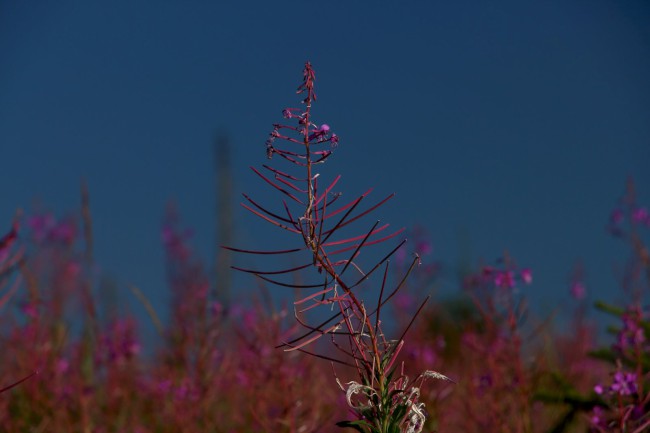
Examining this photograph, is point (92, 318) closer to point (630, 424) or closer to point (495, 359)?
point (495, 359)

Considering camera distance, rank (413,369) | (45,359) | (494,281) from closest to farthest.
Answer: (494,281) < (413,369) < (45,359)

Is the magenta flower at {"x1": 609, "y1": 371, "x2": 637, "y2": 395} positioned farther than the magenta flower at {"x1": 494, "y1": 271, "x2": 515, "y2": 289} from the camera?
No

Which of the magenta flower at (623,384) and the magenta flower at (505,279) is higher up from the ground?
the magenta flower at (505,279)

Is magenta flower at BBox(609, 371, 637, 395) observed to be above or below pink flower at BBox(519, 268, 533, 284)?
below

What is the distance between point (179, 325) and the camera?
4.31 metres

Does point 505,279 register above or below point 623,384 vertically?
above

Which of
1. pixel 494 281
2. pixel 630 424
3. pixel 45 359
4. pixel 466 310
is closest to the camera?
pixel 630 424

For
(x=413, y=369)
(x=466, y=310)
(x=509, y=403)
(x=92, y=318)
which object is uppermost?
(x=466, y=310)

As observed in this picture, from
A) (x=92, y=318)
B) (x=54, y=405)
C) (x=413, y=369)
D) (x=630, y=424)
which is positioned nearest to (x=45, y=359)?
(x=54, y=405)

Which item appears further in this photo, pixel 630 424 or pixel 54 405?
pixel 54 405

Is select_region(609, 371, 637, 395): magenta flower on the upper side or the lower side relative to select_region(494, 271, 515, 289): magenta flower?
lower

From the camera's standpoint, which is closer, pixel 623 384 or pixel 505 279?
pixel 623 384

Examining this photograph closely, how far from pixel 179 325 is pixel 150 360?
10.3 feet

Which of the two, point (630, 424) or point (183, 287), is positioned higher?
point (183, 287)
